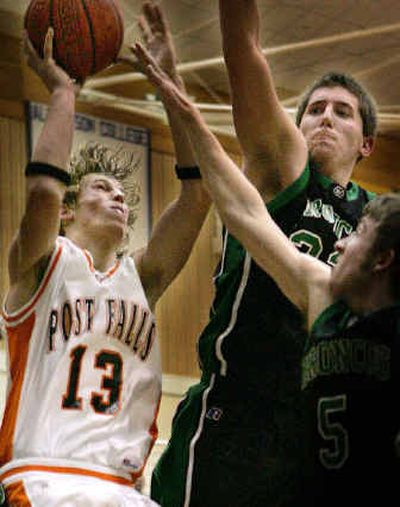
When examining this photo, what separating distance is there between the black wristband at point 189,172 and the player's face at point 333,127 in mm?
473

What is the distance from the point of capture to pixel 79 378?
3395 millimetres

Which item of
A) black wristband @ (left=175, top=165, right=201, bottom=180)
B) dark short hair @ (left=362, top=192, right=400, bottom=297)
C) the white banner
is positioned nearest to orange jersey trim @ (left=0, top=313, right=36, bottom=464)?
black wristband @ (left=175, top=165, right=201, bottom=180)

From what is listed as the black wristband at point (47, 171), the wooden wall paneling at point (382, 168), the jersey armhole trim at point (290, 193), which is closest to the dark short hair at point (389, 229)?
the jersey armhole trim at point (290, 193)

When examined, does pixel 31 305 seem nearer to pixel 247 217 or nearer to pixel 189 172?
pixel 189 172

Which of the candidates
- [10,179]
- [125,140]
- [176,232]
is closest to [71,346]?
[176,232]

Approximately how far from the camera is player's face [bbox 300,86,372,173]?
126 inches

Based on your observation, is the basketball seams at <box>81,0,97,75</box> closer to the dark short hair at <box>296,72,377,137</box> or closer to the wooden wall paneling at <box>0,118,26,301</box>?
the dark short hair at <box>296,72,377,137</box>

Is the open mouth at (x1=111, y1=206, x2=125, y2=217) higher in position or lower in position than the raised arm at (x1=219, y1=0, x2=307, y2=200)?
lower

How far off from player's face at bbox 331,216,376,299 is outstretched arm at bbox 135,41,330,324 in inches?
2.5

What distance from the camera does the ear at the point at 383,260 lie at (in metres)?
2.52

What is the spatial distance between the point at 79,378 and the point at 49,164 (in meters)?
0.70

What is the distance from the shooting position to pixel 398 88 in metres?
9.73

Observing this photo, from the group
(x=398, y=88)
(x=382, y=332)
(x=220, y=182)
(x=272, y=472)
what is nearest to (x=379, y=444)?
(x=382, y=332)

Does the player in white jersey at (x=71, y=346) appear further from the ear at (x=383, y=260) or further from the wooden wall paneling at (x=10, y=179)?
the wooden wall paneling at (x=10, y=179)
